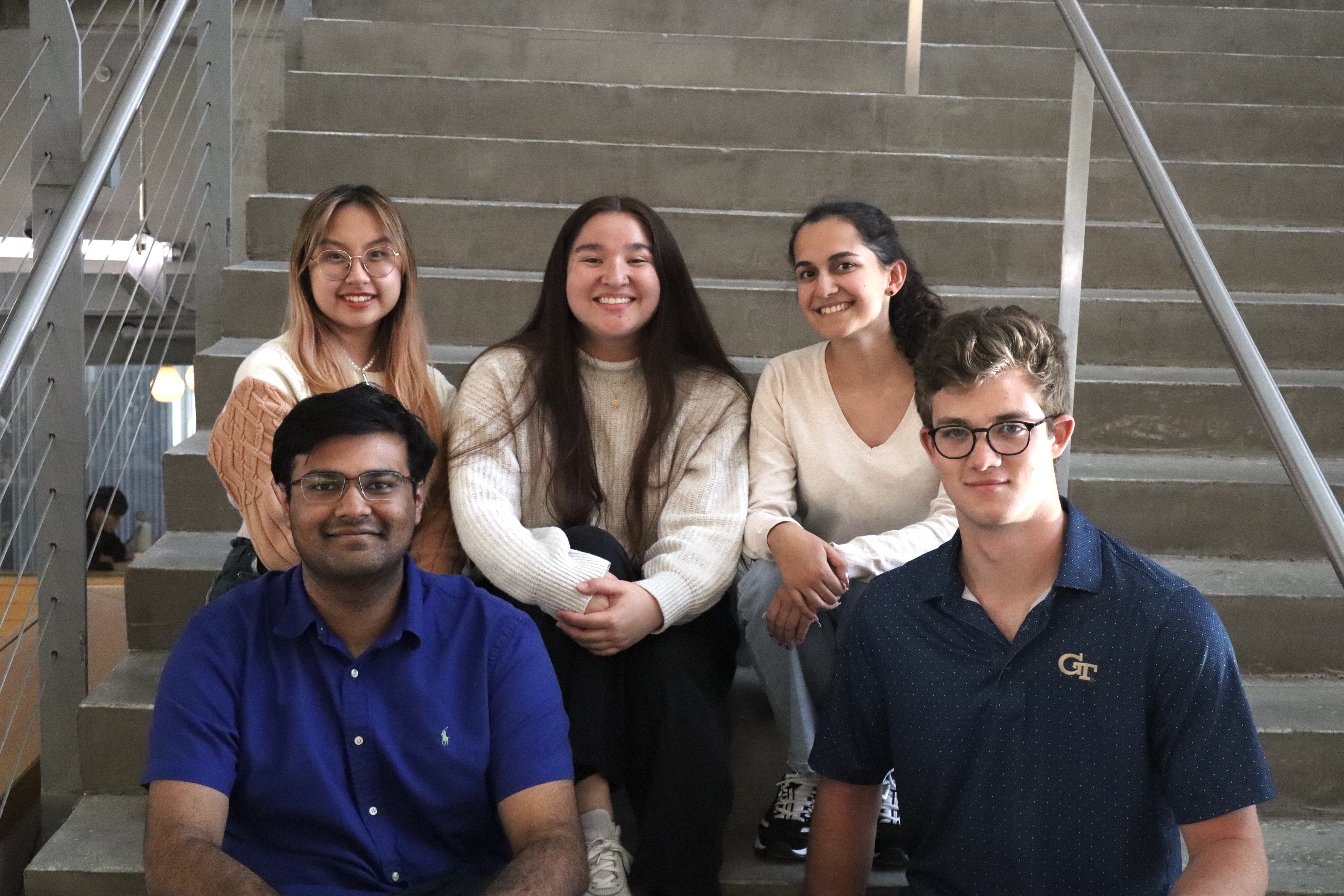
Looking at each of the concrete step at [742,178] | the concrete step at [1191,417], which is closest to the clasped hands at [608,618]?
the concrete step at [1191,417]

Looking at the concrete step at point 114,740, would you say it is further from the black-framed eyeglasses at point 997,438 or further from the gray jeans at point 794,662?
→ the black-framed eyeglasses at point 997,438

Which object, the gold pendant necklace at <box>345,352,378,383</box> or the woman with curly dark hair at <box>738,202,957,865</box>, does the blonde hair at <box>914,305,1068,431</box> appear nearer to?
the woman with curly dark hair at <box>738,202,957,865</box>

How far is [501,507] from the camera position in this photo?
1863mm

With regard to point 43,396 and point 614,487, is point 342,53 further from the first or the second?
A: point 614,487

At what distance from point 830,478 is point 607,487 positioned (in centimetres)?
36

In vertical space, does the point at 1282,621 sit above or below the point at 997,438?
below

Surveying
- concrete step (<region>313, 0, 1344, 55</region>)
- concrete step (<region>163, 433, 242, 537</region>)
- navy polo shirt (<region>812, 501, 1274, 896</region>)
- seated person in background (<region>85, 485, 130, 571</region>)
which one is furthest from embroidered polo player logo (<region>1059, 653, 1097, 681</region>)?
seated person in background (<region>85, 485, 130, 571</region>)

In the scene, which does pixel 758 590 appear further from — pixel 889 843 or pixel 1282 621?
pixel 1282 621

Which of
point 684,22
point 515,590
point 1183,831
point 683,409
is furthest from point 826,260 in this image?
point 684,22

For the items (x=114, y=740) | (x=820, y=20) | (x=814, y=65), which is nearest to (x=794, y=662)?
(x=114, y=740)

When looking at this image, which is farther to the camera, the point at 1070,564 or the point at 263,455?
the point at 263,455

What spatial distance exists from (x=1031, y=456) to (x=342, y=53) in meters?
2.52

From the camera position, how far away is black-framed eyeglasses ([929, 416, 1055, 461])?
1.34 metres

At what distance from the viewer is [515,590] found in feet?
5.83
